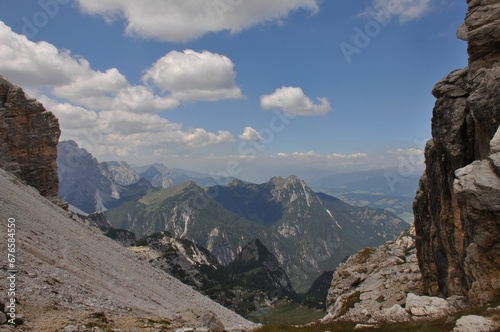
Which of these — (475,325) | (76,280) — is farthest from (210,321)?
(475,325)

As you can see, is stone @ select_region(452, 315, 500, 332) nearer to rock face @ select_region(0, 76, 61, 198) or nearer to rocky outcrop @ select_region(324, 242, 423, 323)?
rocky outcrop @ select_region(324, 242, 423, 323)

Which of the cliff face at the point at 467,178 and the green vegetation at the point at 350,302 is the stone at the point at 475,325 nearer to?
the cliff face at the point at 467,178

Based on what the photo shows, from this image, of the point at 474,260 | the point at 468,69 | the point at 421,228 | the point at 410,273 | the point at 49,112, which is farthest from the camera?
the point at 49,112

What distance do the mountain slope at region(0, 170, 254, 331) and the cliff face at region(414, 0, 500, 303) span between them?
1923cm

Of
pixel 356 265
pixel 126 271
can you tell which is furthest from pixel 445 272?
pixel 126 271

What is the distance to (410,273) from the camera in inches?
1791

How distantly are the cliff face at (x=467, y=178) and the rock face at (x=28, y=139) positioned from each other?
294 feet

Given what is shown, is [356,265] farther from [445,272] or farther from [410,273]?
[445,272]

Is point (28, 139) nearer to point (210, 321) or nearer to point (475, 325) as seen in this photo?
point (210, 321)

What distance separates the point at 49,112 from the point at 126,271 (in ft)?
208

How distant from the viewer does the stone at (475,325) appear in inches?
624

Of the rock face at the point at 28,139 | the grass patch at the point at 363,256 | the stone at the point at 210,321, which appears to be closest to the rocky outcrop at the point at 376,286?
the grass patch at the point at 363,256

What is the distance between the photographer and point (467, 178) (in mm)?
23250

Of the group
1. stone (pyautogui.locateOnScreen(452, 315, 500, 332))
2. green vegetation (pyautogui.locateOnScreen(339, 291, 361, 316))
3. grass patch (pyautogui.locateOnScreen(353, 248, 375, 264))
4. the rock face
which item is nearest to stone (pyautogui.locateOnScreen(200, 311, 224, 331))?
stone (pyautogui.locateOnScreen(452, 315, 500, 332))
